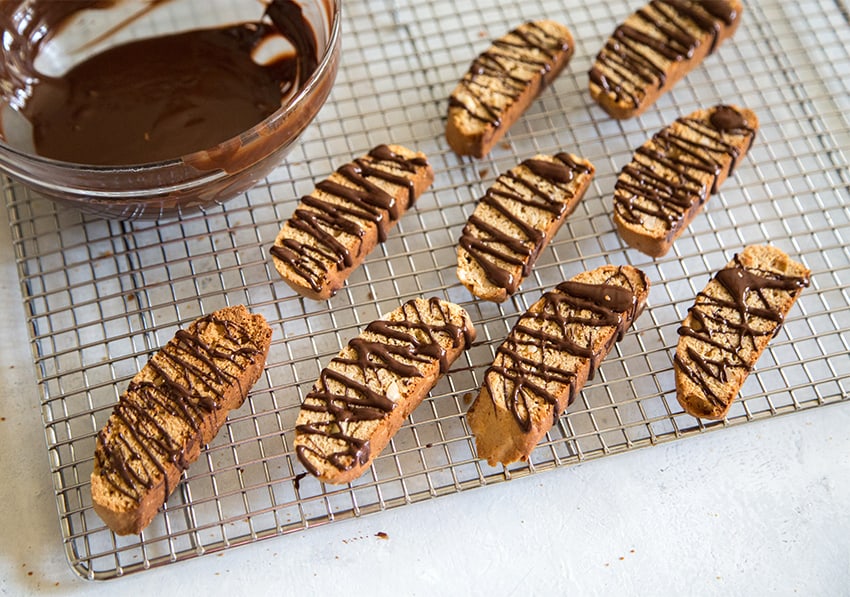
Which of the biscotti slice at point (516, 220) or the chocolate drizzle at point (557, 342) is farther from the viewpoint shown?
the biscotti slice at point (516, 220)

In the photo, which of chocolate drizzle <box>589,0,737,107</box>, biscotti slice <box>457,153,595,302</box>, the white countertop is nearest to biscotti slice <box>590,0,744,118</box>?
chocolate drizzle <box>589,0,737,107</box>

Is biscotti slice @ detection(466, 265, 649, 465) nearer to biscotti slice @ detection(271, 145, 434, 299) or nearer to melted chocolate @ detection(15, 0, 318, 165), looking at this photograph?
biscotti slice @ detection(271, 145, 434, 299)

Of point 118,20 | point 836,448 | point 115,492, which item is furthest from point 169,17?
point 836,448

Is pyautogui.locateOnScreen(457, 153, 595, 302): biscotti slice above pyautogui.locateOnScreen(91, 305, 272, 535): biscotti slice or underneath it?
above

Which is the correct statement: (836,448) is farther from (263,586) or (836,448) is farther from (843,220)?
(263,586)

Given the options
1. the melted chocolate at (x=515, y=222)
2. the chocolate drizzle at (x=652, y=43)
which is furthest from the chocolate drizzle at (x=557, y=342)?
the chocolate drizzle at (x=652, y=43)

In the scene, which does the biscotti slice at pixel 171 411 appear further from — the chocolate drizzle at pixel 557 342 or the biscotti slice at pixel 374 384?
the chocolate drizzle at pixel 557 342

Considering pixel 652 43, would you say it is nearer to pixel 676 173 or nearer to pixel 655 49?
pixel 655 49
